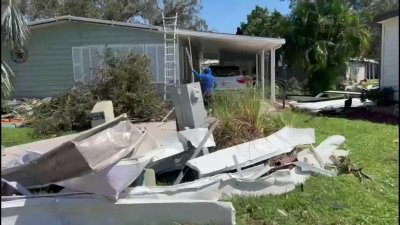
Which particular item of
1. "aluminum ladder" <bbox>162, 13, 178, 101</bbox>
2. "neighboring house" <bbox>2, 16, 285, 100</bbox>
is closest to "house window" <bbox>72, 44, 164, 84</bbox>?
"neighboring house" <bbox>2, 16, 285, 100</bbox>

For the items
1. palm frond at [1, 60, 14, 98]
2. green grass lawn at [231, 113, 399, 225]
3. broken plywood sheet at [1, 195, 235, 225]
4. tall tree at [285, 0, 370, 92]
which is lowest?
green grass lawn at [231, 113, 399, 225]

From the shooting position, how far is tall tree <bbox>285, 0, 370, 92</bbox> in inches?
1091

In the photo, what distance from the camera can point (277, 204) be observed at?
532 centimetres

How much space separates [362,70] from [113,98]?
141 feet

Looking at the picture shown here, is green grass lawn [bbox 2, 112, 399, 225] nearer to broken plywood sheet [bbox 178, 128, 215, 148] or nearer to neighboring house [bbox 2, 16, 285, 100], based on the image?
broken plywood sheet [bbox 178, 128, 215, 148]

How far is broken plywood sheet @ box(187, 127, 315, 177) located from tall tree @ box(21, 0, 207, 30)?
1153 inches

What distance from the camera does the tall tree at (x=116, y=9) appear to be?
128 feet

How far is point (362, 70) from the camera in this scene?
166 feet

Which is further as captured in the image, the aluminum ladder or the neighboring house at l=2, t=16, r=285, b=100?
the neighboring house at l=2, t=16, r=285, b=100

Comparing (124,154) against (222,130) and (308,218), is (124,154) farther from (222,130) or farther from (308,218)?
(222,130)

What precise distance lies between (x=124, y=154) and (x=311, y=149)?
364 centimetres

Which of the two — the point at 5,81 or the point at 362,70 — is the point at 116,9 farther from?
the point at 5,81

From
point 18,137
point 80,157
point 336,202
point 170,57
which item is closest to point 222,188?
point 336,202

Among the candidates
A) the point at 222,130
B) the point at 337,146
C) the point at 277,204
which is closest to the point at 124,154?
the point at 277,204
